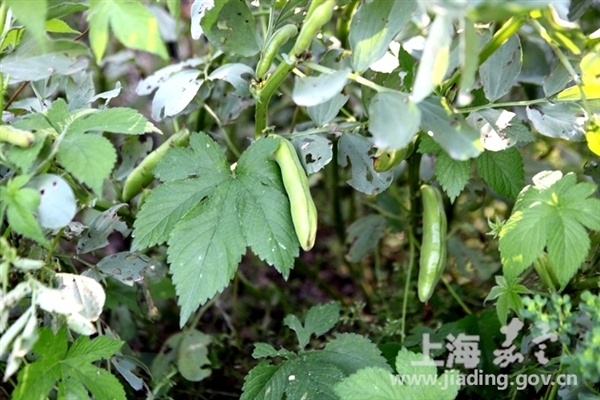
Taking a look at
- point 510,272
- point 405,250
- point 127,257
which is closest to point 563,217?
point 510,272

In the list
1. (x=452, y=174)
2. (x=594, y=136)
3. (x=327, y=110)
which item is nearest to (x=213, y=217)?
(x=327, y=110)

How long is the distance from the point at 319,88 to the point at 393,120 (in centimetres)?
12

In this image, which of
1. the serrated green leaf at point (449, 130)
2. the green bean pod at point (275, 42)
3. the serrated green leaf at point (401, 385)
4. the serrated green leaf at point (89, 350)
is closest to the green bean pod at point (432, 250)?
the serrated green leaf at point (401, 385)

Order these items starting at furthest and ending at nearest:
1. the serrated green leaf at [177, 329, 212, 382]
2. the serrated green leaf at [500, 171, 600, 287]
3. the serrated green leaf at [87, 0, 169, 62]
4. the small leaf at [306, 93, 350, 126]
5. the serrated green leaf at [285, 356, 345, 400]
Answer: the serrated green leaf at [177, 329, 212, 382]
the small leaf at [306, 93, 350, 126]
the serrated green leaf at [285, 356, 345, 400]
the serrated green leaf at [500, 171, 600, 287]
the serrated green leaf at [87, 0, 169, 62]

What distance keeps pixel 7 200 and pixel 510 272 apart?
72 cm

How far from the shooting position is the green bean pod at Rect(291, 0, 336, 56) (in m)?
0.87

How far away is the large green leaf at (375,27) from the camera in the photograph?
35.4 inches

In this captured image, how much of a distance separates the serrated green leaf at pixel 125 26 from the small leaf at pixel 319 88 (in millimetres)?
199

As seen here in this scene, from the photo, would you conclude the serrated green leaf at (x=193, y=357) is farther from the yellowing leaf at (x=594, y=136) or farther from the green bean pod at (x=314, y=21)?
the yellowing leaf at (x=594, y=136)

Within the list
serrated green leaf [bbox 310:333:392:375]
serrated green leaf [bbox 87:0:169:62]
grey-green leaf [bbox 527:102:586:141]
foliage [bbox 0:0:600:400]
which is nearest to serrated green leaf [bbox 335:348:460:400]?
foliage [bbox 0:0:600:400]

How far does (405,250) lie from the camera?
191 cm

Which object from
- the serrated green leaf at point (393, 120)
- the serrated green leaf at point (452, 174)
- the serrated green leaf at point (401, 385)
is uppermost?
the serrated green leaf at point (393, 120)

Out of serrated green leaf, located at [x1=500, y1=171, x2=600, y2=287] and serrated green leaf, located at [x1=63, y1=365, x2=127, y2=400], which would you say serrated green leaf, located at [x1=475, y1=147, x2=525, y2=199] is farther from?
serrated green leaf, located at [x1=63, y1=365, x2=127, y2=400]

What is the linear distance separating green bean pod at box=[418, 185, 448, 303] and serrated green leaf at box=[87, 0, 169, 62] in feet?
1.97
